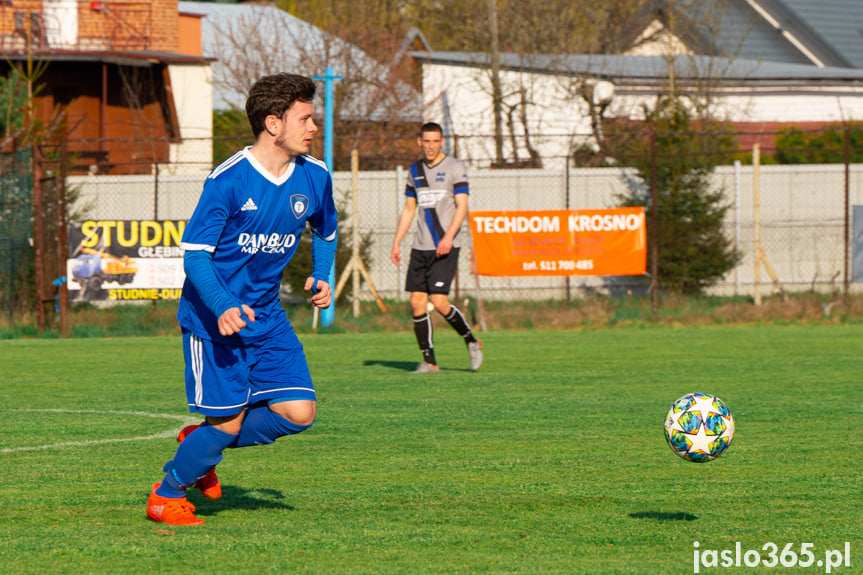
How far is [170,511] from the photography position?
5.11 metres

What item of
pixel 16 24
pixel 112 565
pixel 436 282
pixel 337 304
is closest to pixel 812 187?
pixel 337 304

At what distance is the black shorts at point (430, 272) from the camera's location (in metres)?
11.1

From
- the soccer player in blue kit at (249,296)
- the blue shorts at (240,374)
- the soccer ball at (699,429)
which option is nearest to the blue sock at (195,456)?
the soccer player in blue kit at (249,296)

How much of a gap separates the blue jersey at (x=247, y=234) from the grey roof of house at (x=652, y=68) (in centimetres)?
→ 2570

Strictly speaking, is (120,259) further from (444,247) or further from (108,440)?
(108,440)

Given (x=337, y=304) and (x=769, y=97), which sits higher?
(x=769, y=97)

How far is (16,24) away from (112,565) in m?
Result: 31.3

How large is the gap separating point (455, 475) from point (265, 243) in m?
1.94

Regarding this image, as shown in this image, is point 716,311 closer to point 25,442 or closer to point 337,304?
point 337,304

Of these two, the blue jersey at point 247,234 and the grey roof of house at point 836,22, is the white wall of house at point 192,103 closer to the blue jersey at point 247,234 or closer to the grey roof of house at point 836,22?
the grey roof of house at point 836,22

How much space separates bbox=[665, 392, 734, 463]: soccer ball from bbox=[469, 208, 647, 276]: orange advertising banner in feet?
38.9

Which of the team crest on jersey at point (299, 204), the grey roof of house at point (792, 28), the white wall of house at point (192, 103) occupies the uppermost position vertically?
the grey roof of house at point (792, 28)

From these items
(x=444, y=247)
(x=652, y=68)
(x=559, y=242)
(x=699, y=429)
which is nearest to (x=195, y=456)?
(x=699, y=429)

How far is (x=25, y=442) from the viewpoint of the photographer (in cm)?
750
